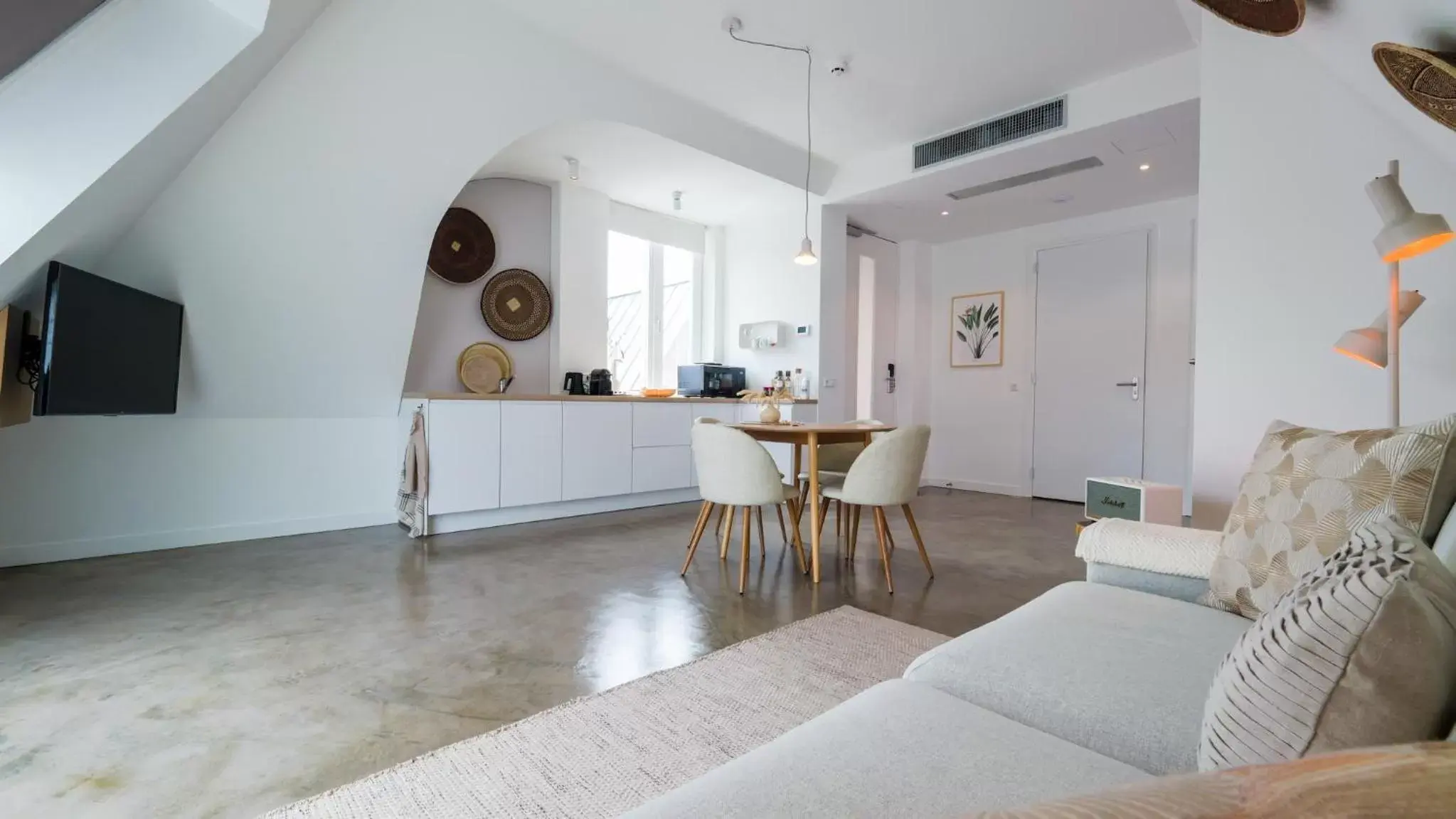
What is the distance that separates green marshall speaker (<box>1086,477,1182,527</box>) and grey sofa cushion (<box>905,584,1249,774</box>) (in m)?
1.50

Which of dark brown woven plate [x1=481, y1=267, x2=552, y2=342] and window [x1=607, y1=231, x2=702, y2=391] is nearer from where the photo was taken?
dark brown woven plate [x1=481, y1=267, x2=552, y2=342]

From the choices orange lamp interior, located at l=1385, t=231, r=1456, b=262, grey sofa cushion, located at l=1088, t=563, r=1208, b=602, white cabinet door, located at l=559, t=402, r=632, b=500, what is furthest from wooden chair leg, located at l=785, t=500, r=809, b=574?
orange lamp interior, located at l=1385, t=231, r=1456, b=262

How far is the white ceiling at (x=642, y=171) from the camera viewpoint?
4121mm

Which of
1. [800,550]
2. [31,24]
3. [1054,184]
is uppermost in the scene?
[1054,184]

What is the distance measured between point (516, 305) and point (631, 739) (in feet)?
13.0

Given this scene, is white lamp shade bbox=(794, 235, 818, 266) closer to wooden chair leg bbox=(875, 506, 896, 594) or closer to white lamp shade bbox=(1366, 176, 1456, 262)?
wooden chair leg bbox=(875, 506, 896, 594)

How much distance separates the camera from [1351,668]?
56 cm

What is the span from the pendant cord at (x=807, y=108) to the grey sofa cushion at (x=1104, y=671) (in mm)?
3270

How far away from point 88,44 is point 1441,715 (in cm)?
354

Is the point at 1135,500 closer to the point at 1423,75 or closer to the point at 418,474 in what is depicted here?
the point at 1423,75

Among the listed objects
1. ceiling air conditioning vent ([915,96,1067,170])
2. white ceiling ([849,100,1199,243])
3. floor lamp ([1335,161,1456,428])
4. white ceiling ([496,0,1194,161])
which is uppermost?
white ceiling ([496,0,1194,161])

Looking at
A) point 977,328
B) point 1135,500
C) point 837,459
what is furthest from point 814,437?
point 977,328

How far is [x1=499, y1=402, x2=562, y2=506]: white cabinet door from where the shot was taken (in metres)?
4.21

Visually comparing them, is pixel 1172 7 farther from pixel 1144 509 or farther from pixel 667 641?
pixel 667 641
